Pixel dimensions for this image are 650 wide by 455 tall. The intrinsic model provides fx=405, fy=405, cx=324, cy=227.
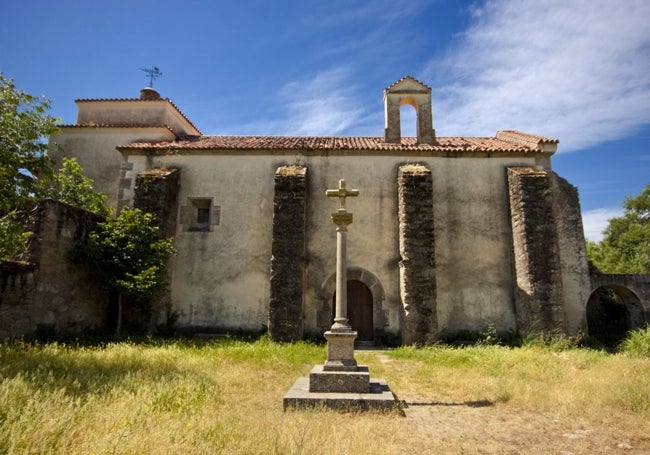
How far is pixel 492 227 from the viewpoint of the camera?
13.0 metres

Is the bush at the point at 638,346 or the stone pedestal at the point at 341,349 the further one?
the bush at the point at 638,346

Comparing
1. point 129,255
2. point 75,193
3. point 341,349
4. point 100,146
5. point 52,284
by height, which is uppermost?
point 100,146

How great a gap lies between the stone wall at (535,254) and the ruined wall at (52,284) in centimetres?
1239

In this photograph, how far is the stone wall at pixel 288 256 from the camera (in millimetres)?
11305

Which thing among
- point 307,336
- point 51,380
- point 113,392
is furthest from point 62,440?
point 307,336

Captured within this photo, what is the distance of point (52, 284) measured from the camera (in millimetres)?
10078

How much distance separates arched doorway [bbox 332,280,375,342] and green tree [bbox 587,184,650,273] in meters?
22.6

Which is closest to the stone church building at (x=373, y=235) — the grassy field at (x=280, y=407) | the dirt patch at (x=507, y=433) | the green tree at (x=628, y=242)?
the grassy field at (x=280, y=407)

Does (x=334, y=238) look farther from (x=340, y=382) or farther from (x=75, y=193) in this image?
(x=75, y=193)

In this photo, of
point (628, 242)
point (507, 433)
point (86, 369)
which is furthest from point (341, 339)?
point (628, 242)

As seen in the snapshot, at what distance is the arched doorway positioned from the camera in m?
12.4

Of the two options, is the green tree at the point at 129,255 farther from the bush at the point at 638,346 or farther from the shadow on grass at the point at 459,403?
the bush at the point at 638,346

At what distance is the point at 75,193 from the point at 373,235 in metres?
10.0

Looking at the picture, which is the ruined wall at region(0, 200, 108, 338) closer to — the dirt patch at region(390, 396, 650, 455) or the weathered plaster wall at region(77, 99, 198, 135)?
the weathered plaster wall at region(77, 99, 198, 135)
